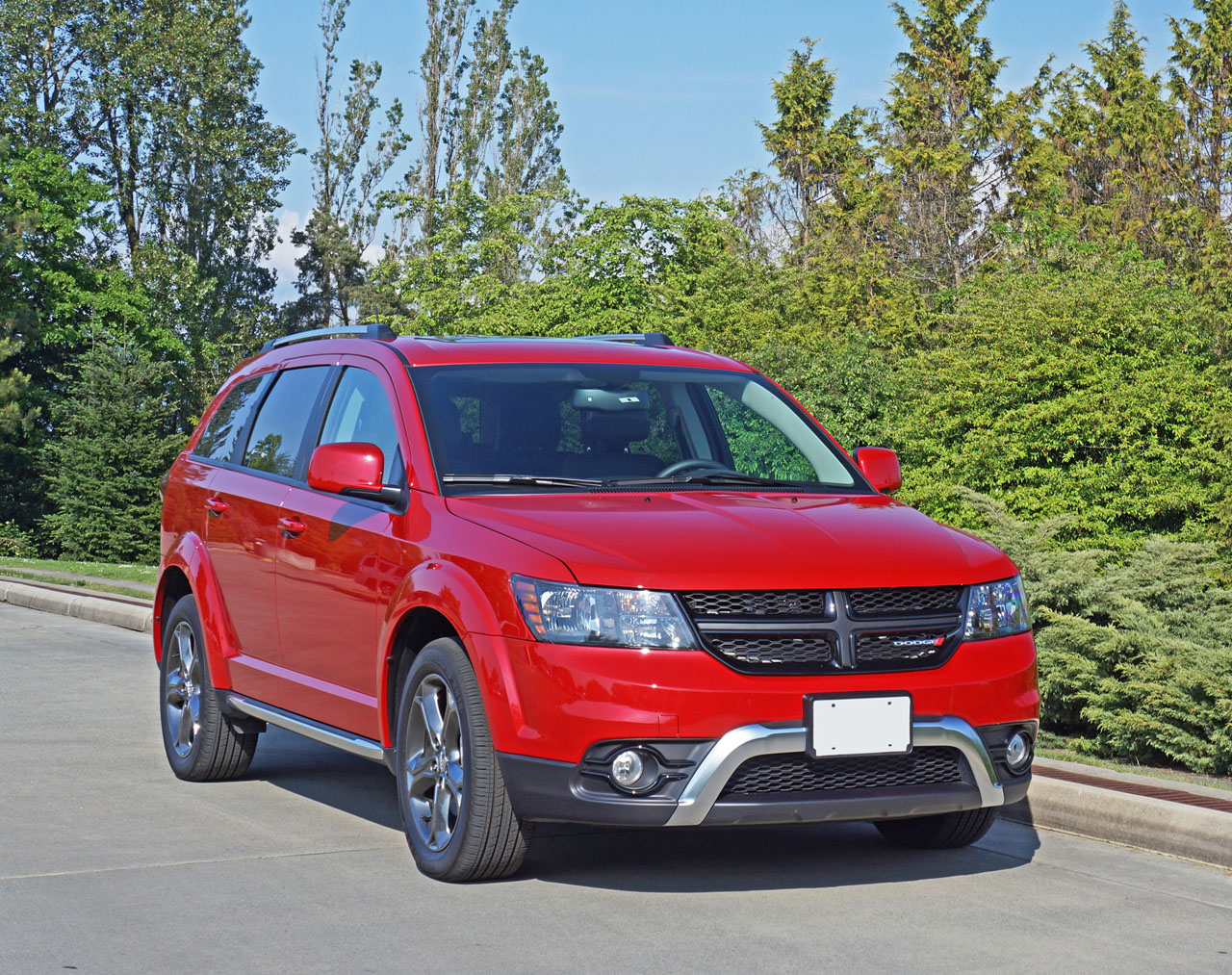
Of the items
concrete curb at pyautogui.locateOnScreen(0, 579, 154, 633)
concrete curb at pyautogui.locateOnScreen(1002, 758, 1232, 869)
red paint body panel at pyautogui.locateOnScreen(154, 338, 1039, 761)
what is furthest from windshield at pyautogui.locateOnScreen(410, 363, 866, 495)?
concrete curb at pyautogui.locateOnScreen(0, 579, 154, 633)

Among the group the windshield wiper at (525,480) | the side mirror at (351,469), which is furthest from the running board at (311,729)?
the windshield wiper at (525,480)

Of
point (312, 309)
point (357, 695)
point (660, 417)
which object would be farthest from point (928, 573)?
point (312, 309)

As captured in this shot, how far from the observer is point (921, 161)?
138 feet

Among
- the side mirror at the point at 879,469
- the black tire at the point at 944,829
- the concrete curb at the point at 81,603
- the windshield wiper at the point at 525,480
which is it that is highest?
the side mirror at the point at 879,469

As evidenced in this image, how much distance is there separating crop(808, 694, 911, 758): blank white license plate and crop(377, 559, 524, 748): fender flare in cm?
94

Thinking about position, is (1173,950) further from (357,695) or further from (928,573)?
(357,695)

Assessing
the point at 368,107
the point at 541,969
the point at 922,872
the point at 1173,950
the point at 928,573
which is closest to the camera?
the point at 541,969

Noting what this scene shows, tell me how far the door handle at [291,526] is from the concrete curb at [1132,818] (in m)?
3.25

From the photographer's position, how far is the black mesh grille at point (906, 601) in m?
5.23

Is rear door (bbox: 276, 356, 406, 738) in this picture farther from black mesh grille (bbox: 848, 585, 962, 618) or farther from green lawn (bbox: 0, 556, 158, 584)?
green lawn (bbox: 0, 556, 158, 584)

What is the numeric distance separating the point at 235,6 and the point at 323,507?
187 feet

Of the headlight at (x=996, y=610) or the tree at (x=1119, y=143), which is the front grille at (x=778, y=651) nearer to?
the headlight at (x=996, y=610)

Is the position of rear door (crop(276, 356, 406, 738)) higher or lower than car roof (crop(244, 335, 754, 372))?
lower

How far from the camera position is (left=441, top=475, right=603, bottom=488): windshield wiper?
5961 millimetres
